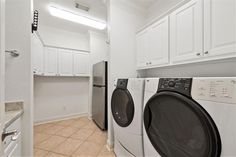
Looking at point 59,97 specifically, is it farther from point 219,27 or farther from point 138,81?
point 219,27

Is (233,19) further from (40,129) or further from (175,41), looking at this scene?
(40,129)

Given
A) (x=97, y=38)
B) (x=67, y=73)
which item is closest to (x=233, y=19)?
(x=97, y=38)

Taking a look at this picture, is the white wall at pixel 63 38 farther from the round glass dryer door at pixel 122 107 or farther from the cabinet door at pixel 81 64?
the round glass dryer door at pixel 122 107

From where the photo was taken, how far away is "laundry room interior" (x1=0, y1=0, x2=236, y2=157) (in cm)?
71

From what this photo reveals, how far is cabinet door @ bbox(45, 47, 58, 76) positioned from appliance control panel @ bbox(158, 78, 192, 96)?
120 inches

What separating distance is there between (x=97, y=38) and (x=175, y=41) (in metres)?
2.66

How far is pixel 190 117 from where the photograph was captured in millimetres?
784

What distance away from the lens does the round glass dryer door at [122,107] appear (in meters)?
1.36

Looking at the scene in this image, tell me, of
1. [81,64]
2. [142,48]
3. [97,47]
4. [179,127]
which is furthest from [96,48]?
[179,127]

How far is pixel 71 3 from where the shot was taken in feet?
7.60

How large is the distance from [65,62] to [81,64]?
45 centimetres

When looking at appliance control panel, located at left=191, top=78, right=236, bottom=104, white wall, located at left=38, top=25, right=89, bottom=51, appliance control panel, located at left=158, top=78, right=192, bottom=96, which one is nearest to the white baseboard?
white wall, located at left=38, top=25, right=89, bottom=51

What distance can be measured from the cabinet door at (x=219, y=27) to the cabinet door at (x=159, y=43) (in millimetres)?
490

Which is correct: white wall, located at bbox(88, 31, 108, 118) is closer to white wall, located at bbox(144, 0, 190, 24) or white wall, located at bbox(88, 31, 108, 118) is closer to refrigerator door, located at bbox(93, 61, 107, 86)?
refrigerator door, located at bbox(93, 61, 107, 86)
